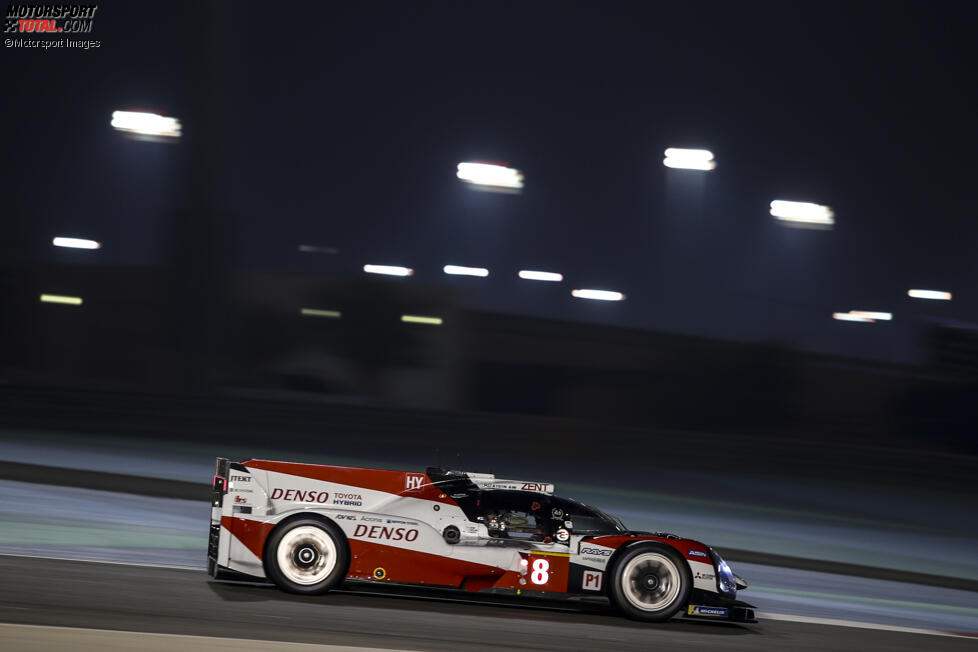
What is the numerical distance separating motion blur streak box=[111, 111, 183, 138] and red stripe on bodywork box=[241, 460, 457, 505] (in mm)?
15845

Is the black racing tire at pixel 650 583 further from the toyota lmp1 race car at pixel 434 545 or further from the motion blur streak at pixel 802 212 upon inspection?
the motion blur streak at pixel 802 212

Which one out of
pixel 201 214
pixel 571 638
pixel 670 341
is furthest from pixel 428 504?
pixel 670 341

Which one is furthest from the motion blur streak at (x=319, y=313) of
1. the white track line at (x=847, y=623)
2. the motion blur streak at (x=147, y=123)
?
the white track line at (x=847, y=623)

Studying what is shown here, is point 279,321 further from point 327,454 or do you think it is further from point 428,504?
point 428,504

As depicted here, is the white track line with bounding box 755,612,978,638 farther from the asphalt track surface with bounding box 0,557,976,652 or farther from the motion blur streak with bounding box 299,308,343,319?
the motion blur streak with bounding box 299,308,343,319

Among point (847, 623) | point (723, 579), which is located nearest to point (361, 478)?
point (723, 579)

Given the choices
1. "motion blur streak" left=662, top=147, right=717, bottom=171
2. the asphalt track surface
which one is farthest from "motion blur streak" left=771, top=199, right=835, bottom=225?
the asphalt track surface

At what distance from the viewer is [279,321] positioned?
34.3 metres

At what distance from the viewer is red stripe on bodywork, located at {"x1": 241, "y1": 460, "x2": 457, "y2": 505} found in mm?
7707

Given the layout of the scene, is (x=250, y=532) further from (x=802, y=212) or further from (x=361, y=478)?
(x=802, y=212)

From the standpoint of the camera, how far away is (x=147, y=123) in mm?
22297

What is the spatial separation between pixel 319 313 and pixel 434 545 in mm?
27255

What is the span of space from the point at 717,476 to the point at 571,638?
1293 centimetres

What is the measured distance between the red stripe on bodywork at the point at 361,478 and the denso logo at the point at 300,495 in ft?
0.45
